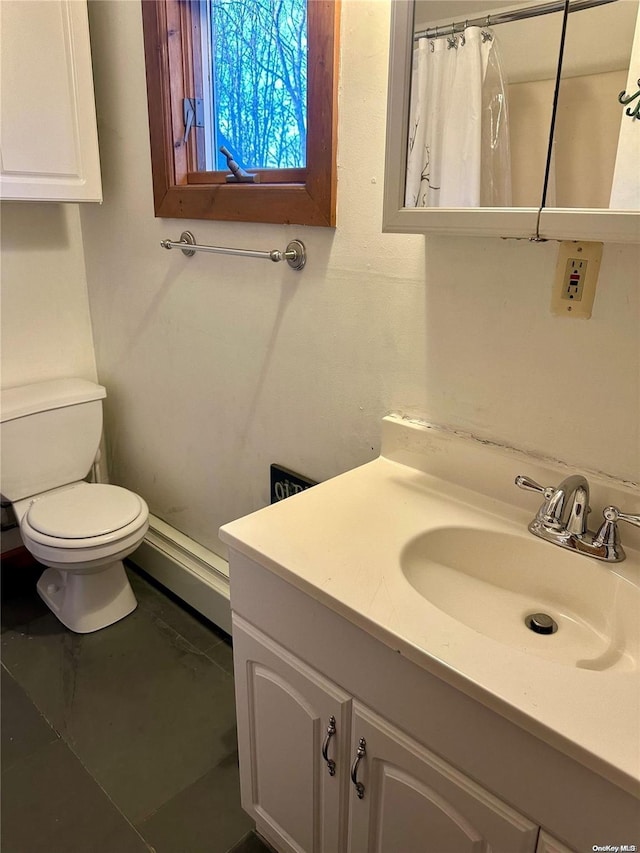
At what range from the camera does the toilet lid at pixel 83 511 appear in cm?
185

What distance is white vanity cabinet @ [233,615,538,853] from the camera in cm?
85

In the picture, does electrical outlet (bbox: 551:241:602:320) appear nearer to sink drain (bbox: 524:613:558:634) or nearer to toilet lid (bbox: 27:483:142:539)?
sink drain (bbox: 524:613:558:634)

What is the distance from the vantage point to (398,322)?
1.32 meters

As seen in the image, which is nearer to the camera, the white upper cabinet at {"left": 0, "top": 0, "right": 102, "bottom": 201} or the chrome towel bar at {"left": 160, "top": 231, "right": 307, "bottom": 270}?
the chrome towel bar at {"left": 160, "top": 231, "right": 307, "bottom": 270}

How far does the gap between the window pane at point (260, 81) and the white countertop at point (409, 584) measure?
2.67ft

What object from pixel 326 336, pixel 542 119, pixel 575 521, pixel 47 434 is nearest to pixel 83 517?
pixel 47 434

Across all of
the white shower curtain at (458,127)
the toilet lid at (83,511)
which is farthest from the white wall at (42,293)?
the white shower curtain at (458,127)

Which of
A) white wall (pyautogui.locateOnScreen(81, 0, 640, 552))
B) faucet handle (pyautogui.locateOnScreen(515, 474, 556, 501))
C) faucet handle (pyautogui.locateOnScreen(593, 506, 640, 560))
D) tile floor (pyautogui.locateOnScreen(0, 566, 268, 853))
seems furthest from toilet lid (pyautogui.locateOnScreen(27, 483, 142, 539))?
faucet handle (pyautogui.locateOnScreen(593, 506, 640, 560))

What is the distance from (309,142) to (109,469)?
1.63 metres

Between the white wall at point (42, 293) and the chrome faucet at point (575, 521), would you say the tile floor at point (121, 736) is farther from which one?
the chrome faucet at point (575, 521)

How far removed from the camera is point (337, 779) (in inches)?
41.2

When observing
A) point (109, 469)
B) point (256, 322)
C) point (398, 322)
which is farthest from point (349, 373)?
point (109, 469)

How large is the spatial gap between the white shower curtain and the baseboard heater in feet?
4.46

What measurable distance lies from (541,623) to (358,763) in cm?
38
